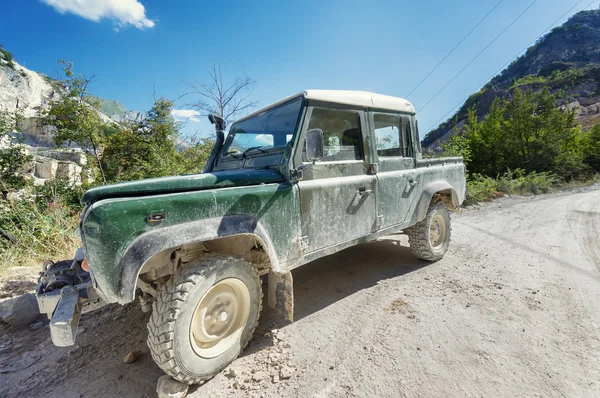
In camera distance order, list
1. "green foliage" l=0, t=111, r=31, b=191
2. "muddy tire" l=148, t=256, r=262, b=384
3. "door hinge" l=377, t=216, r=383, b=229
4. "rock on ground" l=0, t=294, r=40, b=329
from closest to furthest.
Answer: "muddy tire" l=148, t=256, r=262, b=384
"rock on ground" l=0, t=294, r=40, b=329
"door hinge" l=377, t=216, r=383, b=229
"green foliage" l=0, t=111, r=31, b=191

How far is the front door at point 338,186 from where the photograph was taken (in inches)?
92.9

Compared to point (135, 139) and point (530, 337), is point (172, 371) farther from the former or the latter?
point (135, 139)

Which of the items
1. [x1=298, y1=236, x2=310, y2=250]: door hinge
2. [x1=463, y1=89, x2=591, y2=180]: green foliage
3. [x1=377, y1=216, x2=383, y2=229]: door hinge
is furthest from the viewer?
[x1=463, y1=89, x2=591, y2=180]: green foliage

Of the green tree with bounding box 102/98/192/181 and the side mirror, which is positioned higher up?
the green tree with bounding box 102/98/192/181

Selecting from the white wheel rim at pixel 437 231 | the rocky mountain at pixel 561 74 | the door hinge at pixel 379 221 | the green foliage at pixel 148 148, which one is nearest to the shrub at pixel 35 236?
the green foliage at pixel 148 148

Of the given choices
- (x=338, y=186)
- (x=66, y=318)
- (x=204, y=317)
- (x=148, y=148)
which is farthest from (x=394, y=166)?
(x=148, y=148)

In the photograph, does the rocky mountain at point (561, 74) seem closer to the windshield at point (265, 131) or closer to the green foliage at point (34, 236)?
the windshield at point (265, 131)

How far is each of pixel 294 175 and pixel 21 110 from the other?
10782 mm

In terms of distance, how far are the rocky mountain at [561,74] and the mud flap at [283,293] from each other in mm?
43772

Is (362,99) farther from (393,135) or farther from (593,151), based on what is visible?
(593,151)

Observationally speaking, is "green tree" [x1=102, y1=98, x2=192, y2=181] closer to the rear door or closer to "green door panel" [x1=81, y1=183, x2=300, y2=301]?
the rear door

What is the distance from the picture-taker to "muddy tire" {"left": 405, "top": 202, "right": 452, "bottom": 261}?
3666 millimetres

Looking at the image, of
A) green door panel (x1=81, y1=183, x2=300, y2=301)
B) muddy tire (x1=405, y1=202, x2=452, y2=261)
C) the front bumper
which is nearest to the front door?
green door panel (x1=81, y1=183, x2=300, y2=301)

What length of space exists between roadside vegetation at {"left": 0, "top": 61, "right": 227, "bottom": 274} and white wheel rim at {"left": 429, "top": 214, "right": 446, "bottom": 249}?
5845 millimetres
